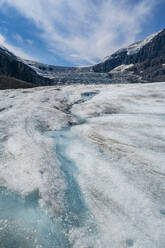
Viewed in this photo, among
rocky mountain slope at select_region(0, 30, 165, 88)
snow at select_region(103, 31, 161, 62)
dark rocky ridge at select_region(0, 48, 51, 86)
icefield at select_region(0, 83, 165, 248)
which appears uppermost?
snow at select_region(103, 31, 161, 62)

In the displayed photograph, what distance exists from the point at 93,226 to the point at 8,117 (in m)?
4.78

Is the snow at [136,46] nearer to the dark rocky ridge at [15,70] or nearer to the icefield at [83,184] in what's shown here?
the dark rocky ridge at [15,70]

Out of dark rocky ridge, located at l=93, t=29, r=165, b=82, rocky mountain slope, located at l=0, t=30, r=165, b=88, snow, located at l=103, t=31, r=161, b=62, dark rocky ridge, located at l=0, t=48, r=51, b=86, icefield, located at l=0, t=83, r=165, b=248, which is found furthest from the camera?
snow, located at l=103, t=31, r=161, b=62

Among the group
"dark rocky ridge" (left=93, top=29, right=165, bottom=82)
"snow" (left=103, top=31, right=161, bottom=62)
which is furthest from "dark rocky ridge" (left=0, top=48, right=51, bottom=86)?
"snow" (left=103, top=31, right=161, bottom=62)

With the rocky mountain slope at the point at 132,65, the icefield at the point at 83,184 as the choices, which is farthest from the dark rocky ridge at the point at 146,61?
the icefield at the point at 83,184

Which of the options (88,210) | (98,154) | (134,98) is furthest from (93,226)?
(134,98)

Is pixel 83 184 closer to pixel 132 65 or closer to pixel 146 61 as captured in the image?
pixel 146 61

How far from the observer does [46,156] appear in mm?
3221

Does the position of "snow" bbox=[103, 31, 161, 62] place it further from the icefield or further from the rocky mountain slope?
the icefield

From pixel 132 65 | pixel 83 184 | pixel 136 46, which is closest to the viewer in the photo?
pixel 83 184

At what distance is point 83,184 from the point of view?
2.61 meters

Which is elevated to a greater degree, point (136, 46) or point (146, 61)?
point (136, 46)

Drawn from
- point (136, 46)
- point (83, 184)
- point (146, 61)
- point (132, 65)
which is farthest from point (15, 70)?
point (136, 46)

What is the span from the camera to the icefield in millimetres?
1811
